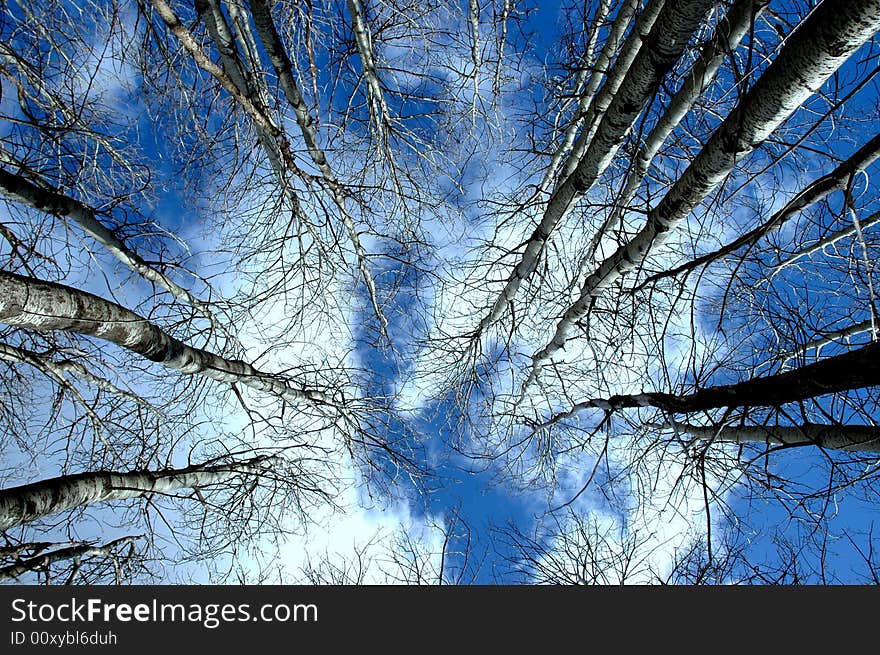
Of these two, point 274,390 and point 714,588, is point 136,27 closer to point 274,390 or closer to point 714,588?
point 274,390

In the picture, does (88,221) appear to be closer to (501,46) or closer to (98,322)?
(98,322)

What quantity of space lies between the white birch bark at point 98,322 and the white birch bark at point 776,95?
10.6ft

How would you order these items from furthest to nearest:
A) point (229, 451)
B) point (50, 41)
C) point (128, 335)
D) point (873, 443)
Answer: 1. point (229, 451)
2. point (50, 41)
3. point (128, 335)
4. point (873, 443)

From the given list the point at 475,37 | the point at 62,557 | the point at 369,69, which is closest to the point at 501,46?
the point at 475,37

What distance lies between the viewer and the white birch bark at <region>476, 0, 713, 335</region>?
1833 millimetres

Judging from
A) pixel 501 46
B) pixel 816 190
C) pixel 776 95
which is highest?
pixel 501 46

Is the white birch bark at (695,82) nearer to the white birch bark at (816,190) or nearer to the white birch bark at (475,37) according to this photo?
the white birch bark at (816,190)

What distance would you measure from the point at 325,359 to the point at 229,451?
1.28m

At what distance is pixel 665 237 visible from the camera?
2646mm

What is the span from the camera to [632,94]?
7.35 ft

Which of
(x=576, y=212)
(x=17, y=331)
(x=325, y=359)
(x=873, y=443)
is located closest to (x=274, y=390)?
(x=325, y=359)

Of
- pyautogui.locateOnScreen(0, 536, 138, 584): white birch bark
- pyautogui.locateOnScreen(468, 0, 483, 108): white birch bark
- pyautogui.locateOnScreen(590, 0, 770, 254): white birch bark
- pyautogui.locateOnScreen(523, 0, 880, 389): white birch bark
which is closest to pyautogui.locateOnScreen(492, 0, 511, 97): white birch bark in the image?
pyautogui.locateOnScreen(468, 0, 483, 108): white birch bark

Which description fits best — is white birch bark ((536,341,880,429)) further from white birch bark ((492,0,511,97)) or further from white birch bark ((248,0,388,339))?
white birch bark ((492,0,511,97))

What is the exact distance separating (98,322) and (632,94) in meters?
3.16
